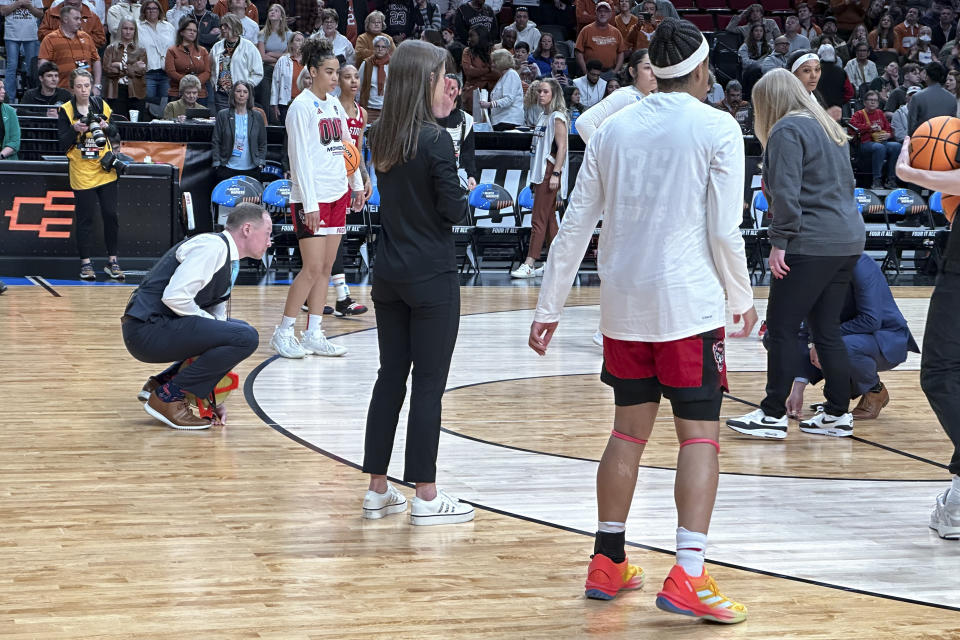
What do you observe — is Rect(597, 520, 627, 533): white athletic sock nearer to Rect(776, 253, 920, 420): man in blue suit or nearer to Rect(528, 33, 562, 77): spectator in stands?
Rect(776, 253, 920, 420): man in blue suit

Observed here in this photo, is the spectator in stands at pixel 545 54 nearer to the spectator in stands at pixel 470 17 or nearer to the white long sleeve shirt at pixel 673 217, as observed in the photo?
the spectator in stands at pixel 470 17

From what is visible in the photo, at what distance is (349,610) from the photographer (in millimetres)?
3621

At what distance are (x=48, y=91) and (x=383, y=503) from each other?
10.9 m

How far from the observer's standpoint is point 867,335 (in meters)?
6.54

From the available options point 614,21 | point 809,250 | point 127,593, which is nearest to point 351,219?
point 614,21

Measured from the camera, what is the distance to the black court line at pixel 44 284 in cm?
1100

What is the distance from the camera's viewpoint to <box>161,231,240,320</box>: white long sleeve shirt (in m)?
5.92

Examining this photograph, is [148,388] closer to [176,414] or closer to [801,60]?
[176,414]

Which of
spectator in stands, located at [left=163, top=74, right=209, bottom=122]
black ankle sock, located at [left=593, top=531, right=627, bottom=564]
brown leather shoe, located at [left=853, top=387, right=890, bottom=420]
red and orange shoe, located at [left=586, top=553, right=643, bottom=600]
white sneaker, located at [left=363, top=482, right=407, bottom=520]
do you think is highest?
spectator in stands, located at [left=163, top=74, right=209, bottom=122]

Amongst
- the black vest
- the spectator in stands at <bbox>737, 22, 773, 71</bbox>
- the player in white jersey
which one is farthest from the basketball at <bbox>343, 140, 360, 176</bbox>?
the spectator in stands at <bbox>737, 22, 773, 71</bbox>

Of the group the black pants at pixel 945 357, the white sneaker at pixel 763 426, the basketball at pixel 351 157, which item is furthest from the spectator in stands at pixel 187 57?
the black pants at pixel 945 357

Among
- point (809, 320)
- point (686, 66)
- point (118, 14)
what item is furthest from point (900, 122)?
point (686, 66)

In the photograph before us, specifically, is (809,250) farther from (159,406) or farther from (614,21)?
(614,21)

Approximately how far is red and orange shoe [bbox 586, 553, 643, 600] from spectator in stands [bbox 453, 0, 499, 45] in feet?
46.3
